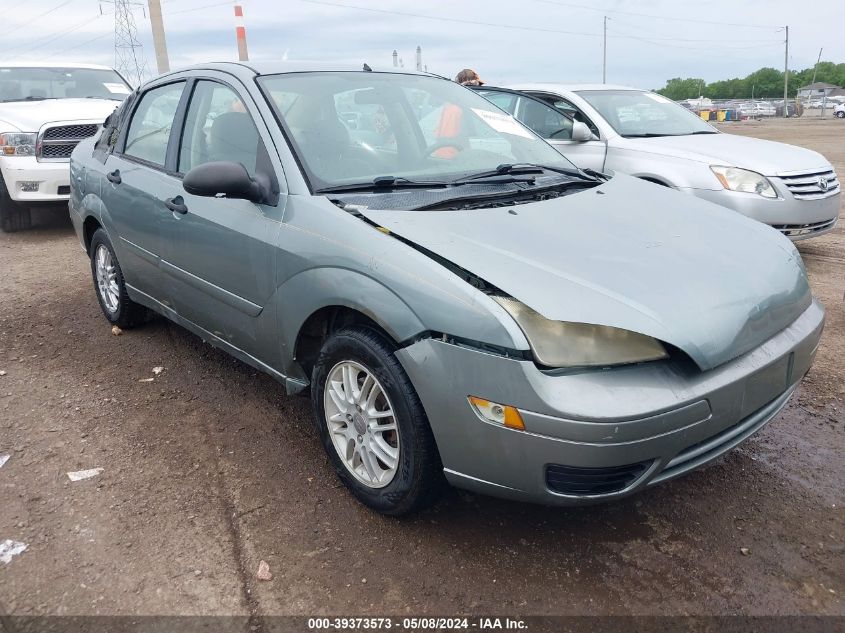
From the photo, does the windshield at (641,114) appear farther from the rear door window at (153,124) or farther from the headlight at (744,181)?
the rear door window at (153,124)

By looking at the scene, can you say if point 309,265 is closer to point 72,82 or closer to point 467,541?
point 467,541

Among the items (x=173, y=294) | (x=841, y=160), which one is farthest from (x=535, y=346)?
(x=841, y=160)

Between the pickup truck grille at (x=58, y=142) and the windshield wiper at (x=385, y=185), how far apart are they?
6.24 meters

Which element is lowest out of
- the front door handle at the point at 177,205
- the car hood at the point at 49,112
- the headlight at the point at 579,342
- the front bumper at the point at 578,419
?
the front bumper at the point at 578,419

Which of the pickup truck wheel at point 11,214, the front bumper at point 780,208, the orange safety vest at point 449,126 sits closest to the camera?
the orange safety vest at point 449,126

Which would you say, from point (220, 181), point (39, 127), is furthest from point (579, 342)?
point (39, 127)

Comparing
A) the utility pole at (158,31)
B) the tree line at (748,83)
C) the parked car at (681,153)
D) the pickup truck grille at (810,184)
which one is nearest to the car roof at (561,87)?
the parked car at (681,153)

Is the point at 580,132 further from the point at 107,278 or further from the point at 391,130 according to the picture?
the point at 107,278

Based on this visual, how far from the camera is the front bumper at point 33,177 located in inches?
308

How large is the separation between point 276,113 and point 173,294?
124cm

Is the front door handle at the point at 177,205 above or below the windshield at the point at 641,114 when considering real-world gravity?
below

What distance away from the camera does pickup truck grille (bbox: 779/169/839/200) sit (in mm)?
5832

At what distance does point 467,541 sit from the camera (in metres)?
2.60

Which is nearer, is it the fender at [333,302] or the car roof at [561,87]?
the fender at [333,302]
